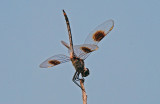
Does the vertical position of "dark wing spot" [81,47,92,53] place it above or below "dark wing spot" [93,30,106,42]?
below

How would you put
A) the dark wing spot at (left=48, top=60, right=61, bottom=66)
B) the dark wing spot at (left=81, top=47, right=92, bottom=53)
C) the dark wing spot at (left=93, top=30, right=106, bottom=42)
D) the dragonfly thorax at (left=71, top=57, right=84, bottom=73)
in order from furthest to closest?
the dark wing spot at (left=93, top=30, right=106, bottom=42) → the dark wing spot at (left=48, top=60, right=61, bottom=66) → the dark wing spot at (left=81, top=47, right=92, bottom=53) → the dragonfly thorax at (left=71, top=57, right=84, bottom=73)

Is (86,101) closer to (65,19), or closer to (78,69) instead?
(78,69)

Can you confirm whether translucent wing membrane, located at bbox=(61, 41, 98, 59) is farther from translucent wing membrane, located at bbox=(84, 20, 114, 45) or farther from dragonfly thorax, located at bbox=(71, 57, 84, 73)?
translucent wing membrane, located at bbox=(84, 20, 114, 45)

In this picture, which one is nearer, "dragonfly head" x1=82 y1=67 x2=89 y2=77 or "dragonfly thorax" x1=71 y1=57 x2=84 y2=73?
"dragonfly thorax" x1=71 y1=57 x2=84 y2=73

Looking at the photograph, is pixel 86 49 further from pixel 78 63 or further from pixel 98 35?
pixel 98 35

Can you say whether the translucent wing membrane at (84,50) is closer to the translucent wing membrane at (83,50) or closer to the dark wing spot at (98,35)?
the translucent wing membrane at (83,50)

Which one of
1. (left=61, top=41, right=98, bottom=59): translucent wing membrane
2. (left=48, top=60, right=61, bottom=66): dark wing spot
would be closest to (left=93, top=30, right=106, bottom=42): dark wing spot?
(left=61, top=41, right=98, bottom=59): translucent wing membrane

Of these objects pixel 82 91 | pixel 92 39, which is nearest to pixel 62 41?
pixel 92 39

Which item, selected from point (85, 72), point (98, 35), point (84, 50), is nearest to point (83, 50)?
point (84, 50)

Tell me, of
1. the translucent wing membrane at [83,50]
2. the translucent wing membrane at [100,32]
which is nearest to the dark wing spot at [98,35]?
the translucent wing membrane at [100,32]
